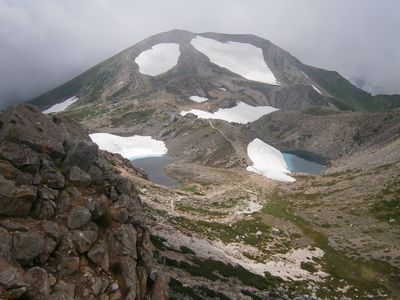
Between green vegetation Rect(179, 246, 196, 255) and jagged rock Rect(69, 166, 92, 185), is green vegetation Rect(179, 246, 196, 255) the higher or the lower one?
the lower one

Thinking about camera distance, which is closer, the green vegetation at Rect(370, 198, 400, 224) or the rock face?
the rock face

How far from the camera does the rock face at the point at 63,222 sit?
65.7ft

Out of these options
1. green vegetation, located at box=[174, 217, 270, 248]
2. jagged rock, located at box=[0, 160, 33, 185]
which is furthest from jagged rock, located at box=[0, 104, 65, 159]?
green vegetation, located at box=[174, 217, 270, 248]

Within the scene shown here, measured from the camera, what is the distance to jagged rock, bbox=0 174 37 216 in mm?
21156

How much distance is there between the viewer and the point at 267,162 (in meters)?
162

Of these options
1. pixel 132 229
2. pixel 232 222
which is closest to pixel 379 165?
pixel 232 222

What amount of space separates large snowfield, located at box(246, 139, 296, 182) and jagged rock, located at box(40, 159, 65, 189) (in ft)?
357

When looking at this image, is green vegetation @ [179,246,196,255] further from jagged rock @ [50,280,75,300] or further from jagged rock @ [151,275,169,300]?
jagged rock @ [50,280,75,300]

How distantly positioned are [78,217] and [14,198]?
378 centimetres

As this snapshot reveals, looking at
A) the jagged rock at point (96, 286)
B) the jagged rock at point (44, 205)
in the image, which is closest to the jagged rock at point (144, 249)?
the jagged rock at point (96, 286)

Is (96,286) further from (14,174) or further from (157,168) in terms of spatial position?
(157,168)

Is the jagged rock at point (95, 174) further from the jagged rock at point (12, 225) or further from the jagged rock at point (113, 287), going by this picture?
the jagged rock at point (113, 287)

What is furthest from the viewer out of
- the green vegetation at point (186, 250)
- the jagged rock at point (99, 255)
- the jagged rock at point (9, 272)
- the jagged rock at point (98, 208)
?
the green vegetation at point (186, 250)

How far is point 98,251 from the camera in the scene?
77.7 feet
